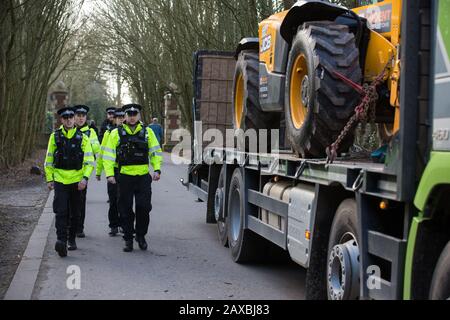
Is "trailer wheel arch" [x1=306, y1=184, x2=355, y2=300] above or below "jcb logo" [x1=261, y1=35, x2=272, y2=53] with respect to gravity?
below

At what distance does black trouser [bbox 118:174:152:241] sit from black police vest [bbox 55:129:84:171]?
26.3 inches

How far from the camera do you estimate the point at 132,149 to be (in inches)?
405

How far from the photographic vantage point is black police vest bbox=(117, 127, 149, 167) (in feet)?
33.7

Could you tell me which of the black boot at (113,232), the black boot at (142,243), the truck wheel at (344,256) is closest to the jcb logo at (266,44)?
the black boot at (142,243)

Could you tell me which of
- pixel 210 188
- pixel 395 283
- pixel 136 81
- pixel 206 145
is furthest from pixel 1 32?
pixel 136 81

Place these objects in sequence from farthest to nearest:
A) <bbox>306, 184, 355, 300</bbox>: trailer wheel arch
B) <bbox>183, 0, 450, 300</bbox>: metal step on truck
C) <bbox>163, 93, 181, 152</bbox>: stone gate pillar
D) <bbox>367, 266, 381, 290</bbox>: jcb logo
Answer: <bbox>163, 93, 181, 152</bbox>: stone gate pillar, <bbox>306, 184, 355, 300</bbox>: trailer wheel arch, <bbox>367, 266, 381, 290</bbox>: jcb logo, <bbox>183, 0, 450, 300</bbox>: metal step on truck

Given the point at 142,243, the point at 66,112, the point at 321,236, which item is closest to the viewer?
the point at 321,236

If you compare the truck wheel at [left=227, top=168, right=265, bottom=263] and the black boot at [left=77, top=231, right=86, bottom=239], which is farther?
the black boot at [left=77, top=231, right=86, bottom=239]

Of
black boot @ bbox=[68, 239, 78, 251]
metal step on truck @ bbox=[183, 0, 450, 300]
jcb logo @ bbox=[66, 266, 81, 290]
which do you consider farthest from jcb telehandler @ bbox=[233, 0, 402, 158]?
black boot @ bbox=[68, 239, 78, 251]

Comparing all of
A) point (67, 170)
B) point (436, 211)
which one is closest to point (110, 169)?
point (67, 170)

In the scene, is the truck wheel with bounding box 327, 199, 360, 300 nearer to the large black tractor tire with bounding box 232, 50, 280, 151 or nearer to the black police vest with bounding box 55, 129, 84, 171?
the large black tractor tire with bounding box 232, 50, 280, 151

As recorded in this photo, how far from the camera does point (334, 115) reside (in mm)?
7102

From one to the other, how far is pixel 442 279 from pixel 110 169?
22.4 ft

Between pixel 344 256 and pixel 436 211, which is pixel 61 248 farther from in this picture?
pixel 436 211
